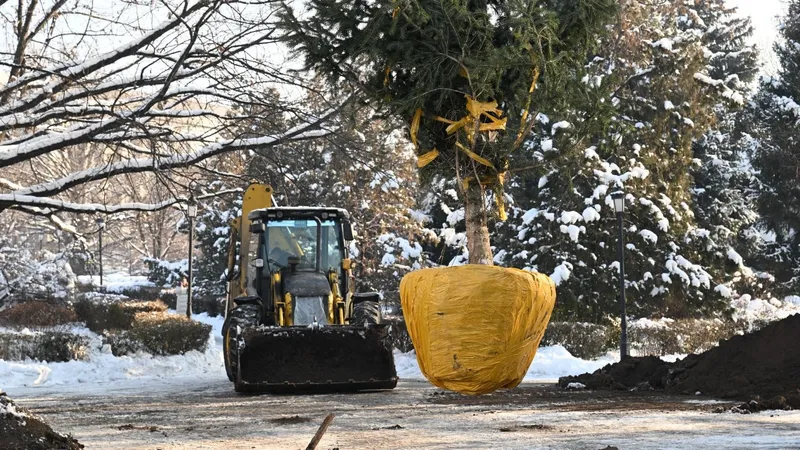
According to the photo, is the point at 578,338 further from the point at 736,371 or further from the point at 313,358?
the point at 313,358

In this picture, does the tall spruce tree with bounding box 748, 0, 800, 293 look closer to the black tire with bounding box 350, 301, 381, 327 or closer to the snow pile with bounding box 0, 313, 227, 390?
the snow pile with bounding box 0, 313, 227, 390

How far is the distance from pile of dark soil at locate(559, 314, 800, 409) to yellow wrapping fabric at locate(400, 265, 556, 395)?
8.09ft

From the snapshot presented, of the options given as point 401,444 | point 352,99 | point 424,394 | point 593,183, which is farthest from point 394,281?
point 401,444

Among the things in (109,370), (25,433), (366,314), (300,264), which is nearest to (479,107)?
(25,433)

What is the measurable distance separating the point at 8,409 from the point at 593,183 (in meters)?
20.5

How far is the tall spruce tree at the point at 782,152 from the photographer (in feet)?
121

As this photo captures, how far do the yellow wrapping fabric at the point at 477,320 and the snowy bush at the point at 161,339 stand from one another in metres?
11.5

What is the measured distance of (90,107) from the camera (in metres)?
12.3

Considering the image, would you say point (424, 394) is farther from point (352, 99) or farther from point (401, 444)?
point (401, 444)

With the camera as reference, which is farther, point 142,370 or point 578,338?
point 578,338

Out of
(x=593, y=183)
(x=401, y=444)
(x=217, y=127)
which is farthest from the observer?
(x=593, y=183)

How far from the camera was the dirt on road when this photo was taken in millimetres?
7504

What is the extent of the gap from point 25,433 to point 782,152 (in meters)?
34.8

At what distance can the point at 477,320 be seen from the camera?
911cm
